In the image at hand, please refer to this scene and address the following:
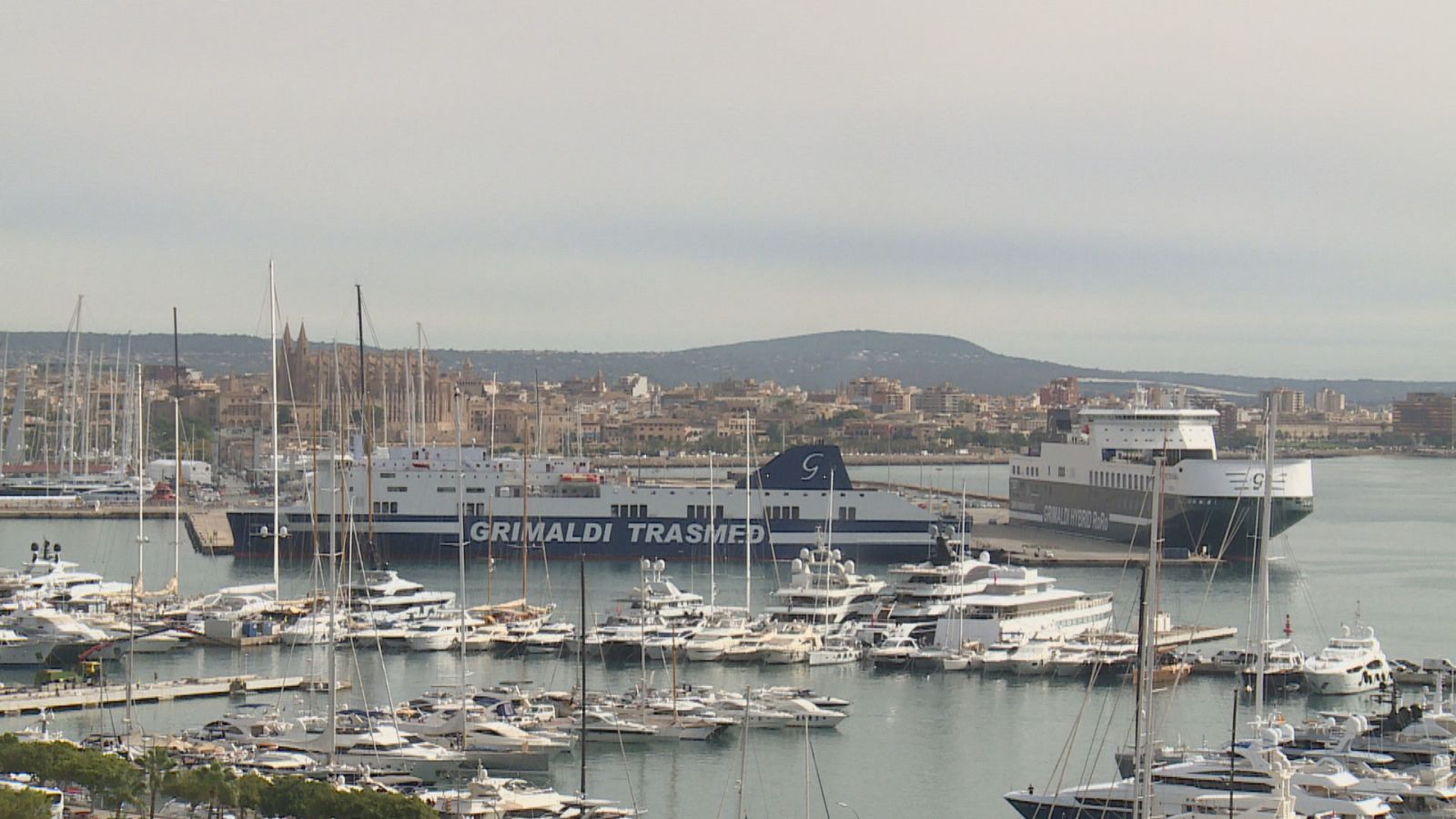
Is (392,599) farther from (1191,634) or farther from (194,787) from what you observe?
Answer: (194,787)

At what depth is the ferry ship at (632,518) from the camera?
3978 centimetres

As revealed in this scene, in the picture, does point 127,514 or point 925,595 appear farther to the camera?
point 127,514

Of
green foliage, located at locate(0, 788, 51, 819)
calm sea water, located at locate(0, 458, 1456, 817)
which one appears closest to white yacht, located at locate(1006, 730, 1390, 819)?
calm sea water, located at locate(0, 458, 1456, 817)

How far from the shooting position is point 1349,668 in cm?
2353

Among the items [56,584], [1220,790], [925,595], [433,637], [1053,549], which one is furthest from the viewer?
[1053,549]

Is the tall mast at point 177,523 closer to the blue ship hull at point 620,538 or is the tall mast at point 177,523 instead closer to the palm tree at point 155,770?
the blue ship hull at point 620,538

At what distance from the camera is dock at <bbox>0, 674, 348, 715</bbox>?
2106 cm

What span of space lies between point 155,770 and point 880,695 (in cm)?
1066

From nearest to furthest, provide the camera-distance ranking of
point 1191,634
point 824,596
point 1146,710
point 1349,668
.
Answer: point 1146,710
point 1349,668
point 1191,634
point 824,596

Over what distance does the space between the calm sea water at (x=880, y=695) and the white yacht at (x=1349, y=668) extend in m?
0.36

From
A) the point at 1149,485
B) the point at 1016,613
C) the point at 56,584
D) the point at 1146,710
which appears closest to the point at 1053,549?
the point at 1149,485

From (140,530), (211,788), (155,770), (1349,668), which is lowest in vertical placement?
(1349,668)

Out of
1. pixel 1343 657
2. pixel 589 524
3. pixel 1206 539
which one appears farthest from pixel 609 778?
pixel 1206 539

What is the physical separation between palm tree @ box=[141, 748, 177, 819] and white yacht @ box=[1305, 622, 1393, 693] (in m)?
13.8
